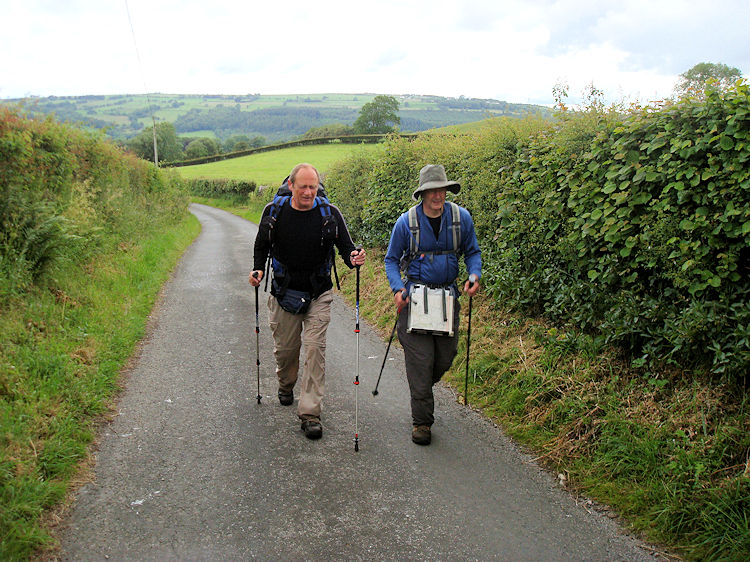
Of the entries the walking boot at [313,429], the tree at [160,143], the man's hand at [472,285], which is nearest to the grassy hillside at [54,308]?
the walking boot at [313,429]

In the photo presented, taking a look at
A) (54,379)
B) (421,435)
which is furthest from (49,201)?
(421,435)

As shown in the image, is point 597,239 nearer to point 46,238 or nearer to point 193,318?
point 193,318

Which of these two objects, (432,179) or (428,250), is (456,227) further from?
(432,179)

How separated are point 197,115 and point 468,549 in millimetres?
169472

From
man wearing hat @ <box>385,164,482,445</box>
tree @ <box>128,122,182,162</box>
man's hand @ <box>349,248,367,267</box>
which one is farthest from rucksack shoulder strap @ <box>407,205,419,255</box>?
tree @ <box>128,122,182,162</box>

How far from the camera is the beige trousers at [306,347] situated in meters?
5.25

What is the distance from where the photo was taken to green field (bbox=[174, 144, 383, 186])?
168 ft

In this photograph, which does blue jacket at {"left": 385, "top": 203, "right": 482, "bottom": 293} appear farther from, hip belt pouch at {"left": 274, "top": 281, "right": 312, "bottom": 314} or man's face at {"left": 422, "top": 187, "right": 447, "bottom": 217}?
hip belt pouch at {"left": 274, "top": 281, "right": 312, "bottom": 314}

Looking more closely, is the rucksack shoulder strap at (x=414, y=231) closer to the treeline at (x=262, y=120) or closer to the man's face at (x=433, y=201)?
the man's face at (x=433, y=201)

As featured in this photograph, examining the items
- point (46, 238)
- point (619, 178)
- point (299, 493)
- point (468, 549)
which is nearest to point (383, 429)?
point (299, 493)

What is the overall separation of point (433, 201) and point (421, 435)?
215cm

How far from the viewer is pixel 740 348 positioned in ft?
13.5

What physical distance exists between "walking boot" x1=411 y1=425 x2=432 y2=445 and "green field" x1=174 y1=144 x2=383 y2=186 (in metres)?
41.8

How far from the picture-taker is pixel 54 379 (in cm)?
563
